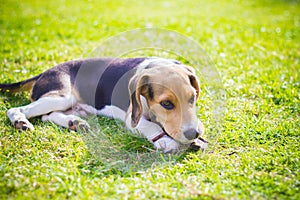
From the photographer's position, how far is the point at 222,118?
5.95 meters

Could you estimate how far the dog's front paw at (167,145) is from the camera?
480cm

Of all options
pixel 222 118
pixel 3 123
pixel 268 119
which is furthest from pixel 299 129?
pixel 3 123

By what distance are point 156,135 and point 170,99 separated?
1.84 ft

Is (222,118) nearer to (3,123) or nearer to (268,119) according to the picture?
(268,119)

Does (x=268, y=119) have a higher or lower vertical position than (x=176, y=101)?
lower

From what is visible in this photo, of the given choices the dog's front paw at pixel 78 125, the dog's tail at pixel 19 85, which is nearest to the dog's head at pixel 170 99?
the dog's front paw at pixel 78 125

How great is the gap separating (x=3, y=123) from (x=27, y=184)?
181 cm

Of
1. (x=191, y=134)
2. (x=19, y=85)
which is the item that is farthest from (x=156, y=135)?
(x=19, y=85)

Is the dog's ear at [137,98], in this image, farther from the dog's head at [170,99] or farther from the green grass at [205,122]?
the green grass at [205,122]

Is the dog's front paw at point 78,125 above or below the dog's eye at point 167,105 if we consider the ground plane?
below

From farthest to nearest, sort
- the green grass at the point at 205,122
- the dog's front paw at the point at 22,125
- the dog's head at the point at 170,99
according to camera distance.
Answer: the dog's front paw at the point at 22,125 < the dog's head at the point at 170,99 < the green grass at the point at 205,122

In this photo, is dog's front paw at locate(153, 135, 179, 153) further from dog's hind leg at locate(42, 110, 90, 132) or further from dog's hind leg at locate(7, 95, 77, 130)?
dog's hind leg at locate(7, 95, 77, 130)

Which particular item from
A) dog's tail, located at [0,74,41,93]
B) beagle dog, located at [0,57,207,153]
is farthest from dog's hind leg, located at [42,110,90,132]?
dog's tail, located at [0,74,41,93]

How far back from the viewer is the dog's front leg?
481cm
